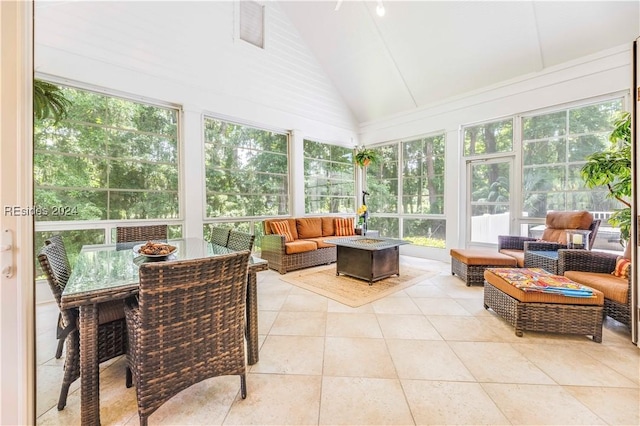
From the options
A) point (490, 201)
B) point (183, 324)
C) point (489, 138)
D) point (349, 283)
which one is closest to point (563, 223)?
point (490, 201)

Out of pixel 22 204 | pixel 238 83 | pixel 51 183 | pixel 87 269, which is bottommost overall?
pixel 87 269

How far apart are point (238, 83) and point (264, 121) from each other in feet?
2.54

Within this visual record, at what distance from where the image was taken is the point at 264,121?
17.2 ft

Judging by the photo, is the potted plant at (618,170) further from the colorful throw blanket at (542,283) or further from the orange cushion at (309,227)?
the orange cushion at (309,227)

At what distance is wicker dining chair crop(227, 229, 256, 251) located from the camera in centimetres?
236

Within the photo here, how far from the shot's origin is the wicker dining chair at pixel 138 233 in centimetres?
300

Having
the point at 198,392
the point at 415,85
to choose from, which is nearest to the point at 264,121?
the point at 415,85

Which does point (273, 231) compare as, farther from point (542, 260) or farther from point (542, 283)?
point (542, 260)

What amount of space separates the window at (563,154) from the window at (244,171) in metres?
4.34

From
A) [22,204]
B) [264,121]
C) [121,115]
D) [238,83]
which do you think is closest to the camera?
[22,204]

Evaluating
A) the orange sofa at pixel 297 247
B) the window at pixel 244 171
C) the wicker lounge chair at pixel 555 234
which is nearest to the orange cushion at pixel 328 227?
the orange sofa at pixel 297 247

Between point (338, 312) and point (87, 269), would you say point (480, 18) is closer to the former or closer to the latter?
point (338, 312)

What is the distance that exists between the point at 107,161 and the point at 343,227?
13.5 feet

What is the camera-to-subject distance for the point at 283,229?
4.92 meters
